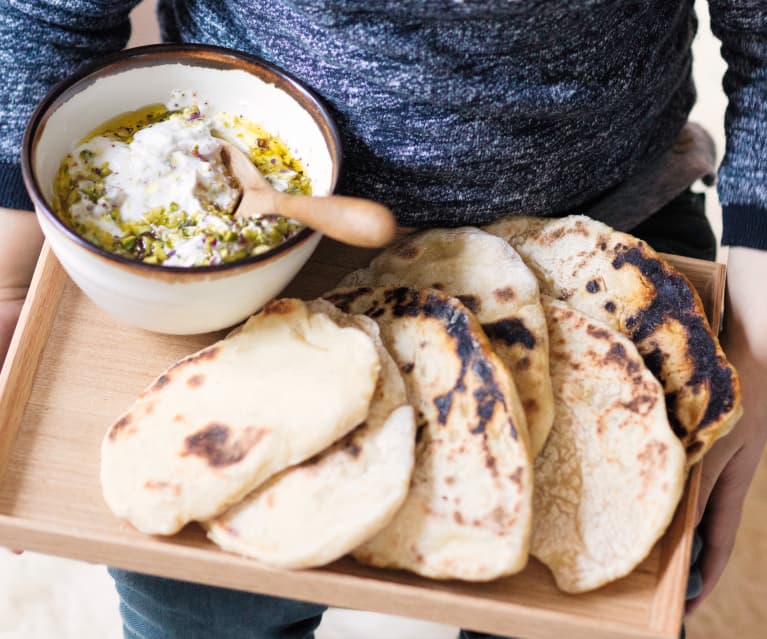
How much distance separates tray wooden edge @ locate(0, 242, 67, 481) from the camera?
3.08ft

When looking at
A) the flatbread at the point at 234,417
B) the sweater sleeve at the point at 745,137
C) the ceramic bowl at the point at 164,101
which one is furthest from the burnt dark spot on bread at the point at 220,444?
the sweater sleeve at the point at 745,137

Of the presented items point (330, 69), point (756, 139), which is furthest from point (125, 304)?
point (756, 139)

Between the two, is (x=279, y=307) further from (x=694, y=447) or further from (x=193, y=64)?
(x=694, y=447)

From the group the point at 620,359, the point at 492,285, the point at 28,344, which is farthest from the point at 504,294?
the point at 28,344

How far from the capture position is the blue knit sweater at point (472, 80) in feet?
3.08

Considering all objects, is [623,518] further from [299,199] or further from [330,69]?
[330,69]

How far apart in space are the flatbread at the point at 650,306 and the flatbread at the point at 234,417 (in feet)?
0.88

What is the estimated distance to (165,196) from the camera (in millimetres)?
916

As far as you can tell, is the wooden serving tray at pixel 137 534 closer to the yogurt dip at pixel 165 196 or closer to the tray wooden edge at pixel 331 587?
the tray wooden edge at pixel 331 587

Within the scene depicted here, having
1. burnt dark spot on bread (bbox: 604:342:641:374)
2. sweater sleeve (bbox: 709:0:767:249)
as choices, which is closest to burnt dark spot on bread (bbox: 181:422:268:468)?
burnt dark spot on bread (bbox: 604:342:641:374)

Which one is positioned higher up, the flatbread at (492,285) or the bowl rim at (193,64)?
the bowl rim at (193,64)

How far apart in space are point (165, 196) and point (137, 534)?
1.05 ft

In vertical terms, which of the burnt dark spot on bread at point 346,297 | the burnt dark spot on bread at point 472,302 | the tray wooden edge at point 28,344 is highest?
the burnt dark spot on bread at point 472,302

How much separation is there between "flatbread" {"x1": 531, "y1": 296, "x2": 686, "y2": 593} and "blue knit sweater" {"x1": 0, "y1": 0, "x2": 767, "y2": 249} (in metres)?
0.24
